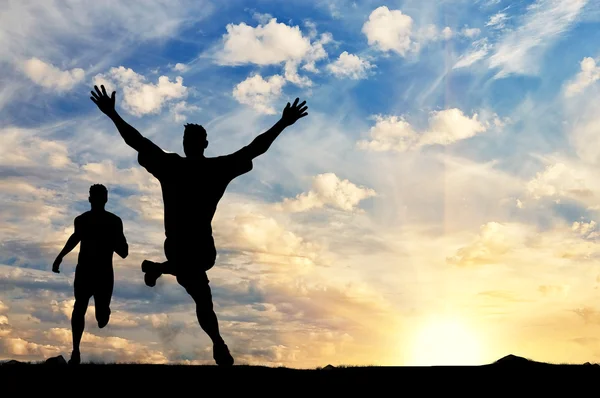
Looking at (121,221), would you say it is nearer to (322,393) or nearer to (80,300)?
(80,300)

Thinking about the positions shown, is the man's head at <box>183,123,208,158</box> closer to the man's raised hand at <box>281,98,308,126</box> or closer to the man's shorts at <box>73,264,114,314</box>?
the man's raised hand at <box>281,98,308,126</box>

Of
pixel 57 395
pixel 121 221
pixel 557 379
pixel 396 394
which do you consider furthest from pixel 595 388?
pixel 121 221

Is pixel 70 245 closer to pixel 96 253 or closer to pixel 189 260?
pixel 96 253

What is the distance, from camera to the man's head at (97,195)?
1094 cm

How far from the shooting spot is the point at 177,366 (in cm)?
802

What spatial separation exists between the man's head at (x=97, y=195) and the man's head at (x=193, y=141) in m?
2.90

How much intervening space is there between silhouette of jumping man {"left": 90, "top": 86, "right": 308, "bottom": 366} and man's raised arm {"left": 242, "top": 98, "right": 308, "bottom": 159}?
1 centimetres

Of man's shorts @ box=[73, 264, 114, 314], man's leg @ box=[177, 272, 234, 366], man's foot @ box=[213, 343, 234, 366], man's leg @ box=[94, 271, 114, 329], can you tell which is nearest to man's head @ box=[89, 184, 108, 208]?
man's shorts @ box=[73, 264, 114, 314]

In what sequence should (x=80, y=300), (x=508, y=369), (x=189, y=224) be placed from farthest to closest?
1. (x=80, y=300)
2. (x=189, y=224)
3. (x=508, y=369)

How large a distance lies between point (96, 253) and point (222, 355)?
368 cm

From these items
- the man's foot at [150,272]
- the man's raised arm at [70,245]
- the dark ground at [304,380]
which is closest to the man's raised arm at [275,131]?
the man's foot at [150,272]

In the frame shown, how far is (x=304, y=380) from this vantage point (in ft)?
23.2

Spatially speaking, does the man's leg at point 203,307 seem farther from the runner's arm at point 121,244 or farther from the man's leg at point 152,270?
the runner's arm at point 121,244

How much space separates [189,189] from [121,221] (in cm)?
313
